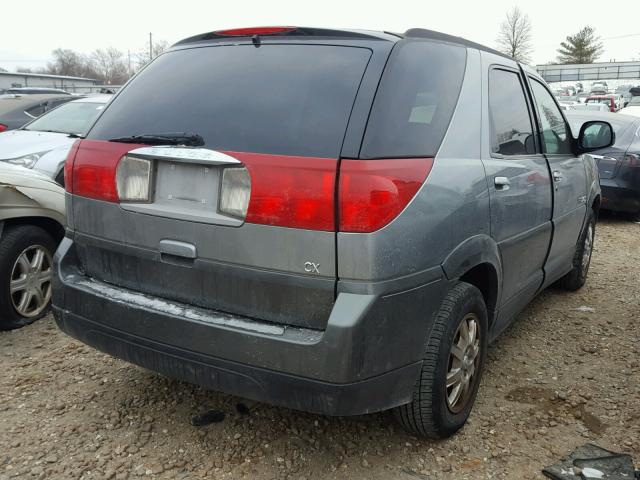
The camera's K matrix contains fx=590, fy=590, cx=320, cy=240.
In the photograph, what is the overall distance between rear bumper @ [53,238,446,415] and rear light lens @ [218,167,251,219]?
420 mm

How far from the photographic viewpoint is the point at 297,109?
7.44 ft

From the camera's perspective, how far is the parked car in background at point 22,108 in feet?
33.5

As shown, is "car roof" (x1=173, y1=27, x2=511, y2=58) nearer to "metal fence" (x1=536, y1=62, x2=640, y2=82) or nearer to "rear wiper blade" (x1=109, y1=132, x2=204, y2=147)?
"rear wiper blade" (x1=109, y1=132, x2=204, y2=147)

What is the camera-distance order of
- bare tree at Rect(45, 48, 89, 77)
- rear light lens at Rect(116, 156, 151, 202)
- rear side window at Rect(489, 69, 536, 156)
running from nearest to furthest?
rear light lens at Rect(116, 156, 151, 202) → rear side window at Rect(489, 69, 536, 156) → bare tree at Rect(45, 48, 89, 77)

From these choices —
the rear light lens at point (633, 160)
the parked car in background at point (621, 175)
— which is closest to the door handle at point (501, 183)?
the parked car in background at point (621, 175)

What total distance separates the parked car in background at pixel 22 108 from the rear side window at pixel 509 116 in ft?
28.1

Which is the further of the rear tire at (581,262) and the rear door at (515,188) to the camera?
the rear tire at (581,262)

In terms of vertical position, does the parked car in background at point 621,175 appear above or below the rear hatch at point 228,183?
below

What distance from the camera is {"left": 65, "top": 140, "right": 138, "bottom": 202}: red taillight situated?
2.52 metres

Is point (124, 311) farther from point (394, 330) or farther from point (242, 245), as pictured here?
point (394, 330)

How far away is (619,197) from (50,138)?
24.0 feet

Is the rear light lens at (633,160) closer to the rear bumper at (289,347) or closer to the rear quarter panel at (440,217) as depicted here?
the rear quarter panel at (440,217)

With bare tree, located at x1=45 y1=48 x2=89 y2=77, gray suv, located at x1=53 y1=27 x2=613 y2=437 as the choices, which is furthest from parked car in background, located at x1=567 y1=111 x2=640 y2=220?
bare tree, located at x1=45 y1=48 x2=89 y2=77

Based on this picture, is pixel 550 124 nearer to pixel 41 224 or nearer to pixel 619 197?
pixel 41 224
